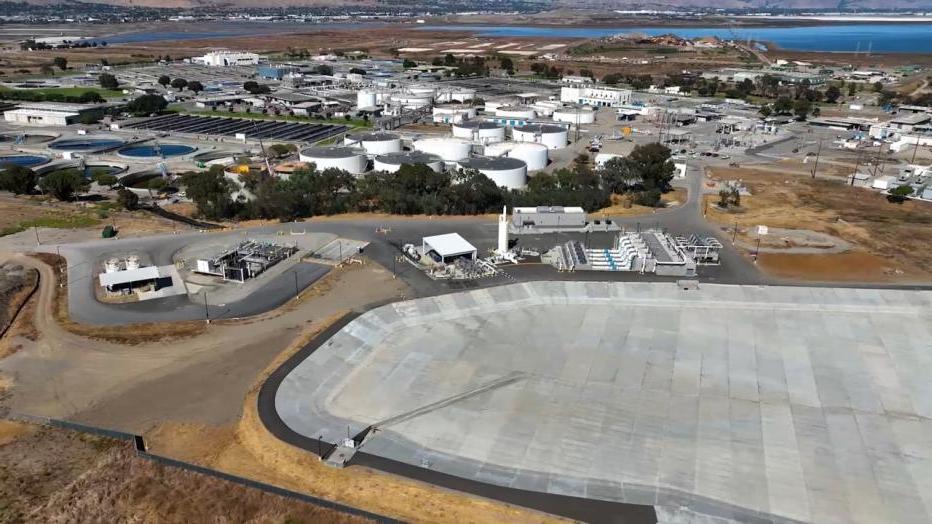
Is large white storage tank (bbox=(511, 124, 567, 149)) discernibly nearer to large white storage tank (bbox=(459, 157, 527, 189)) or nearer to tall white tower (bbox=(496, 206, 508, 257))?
large white storage tank (bbox=(459, 157, 527, 189))

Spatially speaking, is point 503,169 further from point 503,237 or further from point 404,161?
point 503,237

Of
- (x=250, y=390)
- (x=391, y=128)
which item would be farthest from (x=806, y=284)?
(x=391, y=128)

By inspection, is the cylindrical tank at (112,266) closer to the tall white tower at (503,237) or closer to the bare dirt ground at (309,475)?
the bare dirt ground at (309,475)

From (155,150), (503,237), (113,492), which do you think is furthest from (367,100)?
(113,492)

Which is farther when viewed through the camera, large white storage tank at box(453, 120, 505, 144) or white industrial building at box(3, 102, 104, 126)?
white industrial building at box(3, 102, 104, 126)

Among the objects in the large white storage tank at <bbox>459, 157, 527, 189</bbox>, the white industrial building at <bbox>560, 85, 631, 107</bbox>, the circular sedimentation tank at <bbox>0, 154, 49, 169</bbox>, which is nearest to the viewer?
the large white storage tank at <bbox>459, 157, 527, 189</bbox>

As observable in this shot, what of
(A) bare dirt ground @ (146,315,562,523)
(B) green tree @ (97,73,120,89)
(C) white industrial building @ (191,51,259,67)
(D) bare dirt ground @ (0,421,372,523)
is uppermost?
(C) white industrial building @ (191,51,259,67)

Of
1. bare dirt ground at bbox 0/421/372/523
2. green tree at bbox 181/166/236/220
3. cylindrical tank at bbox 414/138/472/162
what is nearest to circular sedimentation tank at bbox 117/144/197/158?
green tree at bbox 181/166/236/220
